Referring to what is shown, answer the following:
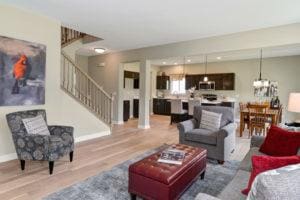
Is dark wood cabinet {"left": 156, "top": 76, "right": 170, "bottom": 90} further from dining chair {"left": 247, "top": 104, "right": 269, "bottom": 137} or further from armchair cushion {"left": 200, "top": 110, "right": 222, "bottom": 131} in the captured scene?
armchair cushion {"left": 200, "top": 110, "right": 222, "bottom": 131}

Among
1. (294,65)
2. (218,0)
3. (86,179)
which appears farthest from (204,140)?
(294,65)

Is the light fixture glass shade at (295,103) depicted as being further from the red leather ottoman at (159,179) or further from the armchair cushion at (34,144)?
the armchair cushion at (34,144)

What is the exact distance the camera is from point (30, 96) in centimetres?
378

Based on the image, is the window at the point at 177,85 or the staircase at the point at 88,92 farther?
the window at the point at 177,85

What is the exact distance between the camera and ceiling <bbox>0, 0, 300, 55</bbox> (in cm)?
334

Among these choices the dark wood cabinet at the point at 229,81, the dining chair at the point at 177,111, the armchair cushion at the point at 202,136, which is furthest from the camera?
the dark wood cabinet at the point at 229,81

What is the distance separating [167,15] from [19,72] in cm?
290

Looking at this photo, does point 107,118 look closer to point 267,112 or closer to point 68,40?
point 68,40

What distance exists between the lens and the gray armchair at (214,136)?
11.4ft

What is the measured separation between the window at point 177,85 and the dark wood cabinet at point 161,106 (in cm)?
86

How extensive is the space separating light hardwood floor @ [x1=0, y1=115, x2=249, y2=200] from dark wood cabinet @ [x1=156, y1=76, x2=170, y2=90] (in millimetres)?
5216

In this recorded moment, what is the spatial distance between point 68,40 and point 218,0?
436cm

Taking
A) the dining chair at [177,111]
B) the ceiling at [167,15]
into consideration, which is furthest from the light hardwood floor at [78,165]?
the ceiling at [167,15]

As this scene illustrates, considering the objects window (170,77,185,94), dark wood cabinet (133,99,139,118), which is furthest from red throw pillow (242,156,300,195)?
window (170,77,185,94)
